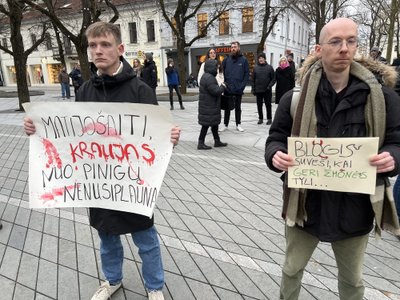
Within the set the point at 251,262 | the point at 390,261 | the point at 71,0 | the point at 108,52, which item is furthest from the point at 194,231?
the point at 71,0

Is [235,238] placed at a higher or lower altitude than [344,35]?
lower

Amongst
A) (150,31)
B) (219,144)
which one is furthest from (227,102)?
(150,31)

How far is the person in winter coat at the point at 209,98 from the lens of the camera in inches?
248

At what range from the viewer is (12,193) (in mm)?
4648

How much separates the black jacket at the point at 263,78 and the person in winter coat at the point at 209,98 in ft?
7.69

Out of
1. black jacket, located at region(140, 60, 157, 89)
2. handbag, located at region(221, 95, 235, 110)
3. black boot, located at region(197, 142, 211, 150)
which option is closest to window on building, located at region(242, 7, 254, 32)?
black jacket, located at region(140, 60, 157, 89)

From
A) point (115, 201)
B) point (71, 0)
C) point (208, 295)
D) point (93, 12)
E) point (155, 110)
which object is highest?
point (71, 0)

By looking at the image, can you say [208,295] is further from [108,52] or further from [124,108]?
[108,52]

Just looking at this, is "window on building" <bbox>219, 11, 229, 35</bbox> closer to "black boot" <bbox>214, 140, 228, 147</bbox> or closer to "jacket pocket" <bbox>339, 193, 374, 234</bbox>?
"black boot" <bbox>214, 140, 228, 147</bbox>

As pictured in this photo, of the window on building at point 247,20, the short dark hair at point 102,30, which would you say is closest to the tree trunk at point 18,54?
the short dark hair at point 102,30

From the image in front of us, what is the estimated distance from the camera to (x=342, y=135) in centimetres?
171

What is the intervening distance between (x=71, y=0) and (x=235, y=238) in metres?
40.2

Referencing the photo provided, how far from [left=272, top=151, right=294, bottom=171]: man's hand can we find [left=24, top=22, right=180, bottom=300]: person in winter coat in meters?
0.64

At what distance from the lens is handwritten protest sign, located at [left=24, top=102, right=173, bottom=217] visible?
82.7 inches
